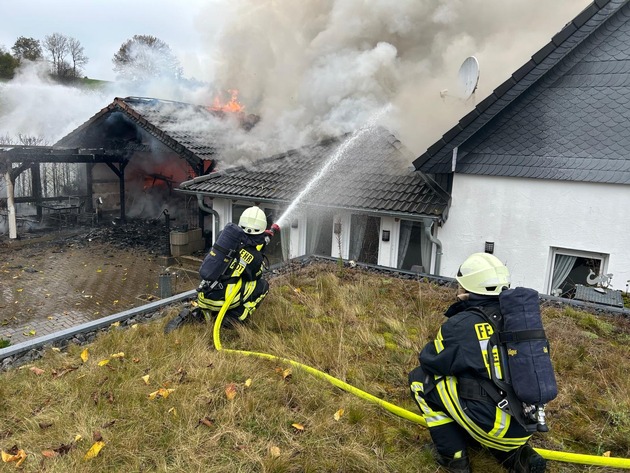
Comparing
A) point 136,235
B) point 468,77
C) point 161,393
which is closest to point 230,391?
point 161,393

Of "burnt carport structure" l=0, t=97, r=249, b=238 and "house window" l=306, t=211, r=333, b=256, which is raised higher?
"burnt carport structure" l=0, t=97, r=249, b=238

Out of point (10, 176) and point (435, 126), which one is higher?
point (435, 126)

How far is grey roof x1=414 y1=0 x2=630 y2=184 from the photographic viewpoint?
7.37 m

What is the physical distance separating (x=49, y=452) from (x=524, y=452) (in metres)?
3.04

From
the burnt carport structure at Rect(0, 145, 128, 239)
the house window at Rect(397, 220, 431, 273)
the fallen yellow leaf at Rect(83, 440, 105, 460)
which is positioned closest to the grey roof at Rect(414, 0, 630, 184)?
the house window at Rect(397, 220, 431, 273)

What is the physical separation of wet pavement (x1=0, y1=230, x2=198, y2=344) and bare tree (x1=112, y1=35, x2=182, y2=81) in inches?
388

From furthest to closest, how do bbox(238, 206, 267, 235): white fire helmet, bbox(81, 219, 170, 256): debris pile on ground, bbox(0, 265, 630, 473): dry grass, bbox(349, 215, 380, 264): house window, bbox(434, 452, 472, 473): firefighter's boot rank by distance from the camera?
bbox(81, 219, 170, 256): debris pile on ground → bbox(349, 215, 380, 264): house window → bbox(238, 206, 267, 235): white fire helmet → bbox(0, 265, 630, 473): dry grass → bbox(434, 452, 472, 473): firefighter's boot

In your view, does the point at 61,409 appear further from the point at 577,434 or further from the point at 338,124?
the point at 338,124

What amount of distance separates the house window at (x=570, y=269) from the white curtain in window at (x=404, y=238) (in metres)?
2.73

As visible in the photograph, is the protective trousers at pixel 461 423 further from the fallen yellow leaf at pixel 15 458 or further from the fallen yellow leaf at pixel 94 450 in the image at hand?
the fallen yellow leaf at pixel 15 458

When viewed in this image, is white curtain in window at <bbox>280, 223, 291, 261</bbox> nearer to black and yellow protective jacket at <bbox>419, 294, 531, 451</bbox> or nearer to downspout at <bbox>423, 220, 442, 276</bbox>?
Answer: downspout at <bbox>423, 220, 442, 276</bbox>

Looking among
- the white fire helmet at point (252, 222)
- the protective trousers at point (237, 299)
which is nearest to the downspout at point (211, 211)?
the protective trousers at point (237, 299)

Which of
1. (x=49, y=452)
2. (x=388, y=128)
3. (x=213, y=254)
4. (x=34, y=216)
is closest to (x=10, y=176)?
(x=34, y=216)

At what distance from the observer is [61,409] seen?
3.53 meters
